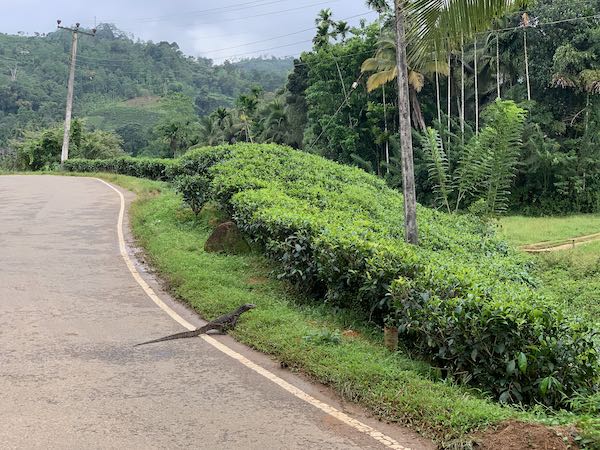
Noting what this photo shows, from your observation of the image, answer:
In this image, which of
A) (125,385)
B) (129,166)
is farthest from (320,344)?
(129,166)

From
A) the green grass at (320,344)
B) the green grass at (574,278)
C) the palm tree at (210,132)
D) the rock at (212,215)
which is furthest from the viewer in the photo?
the palm tree at (210,132)

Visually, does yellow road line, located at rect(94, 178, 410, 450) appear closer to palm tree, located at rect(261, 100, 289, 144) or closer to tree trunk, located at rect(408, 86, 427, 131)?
tree trunk, located at rect(408, 86, 427, 131)

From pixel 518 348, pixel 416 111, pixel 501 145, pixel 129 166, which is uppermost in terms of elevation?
pixel 416 111

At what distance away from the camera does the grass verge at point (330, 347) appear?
4512mm

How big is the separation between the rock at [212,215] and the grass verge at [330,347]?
148 cm

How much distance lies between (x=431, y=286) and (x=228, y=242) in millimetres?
5579

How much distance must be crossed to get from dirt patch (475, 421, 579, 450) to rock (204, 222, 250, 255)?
23.1ft

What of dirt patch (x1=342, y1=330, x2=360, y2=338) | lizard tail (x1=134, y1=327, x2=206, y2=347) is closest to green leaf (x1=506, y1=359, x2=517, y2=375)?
dirt patch (x1=342, y1=330, x2=360, y2=338)

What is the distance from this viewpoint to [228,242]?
1087 centimetres

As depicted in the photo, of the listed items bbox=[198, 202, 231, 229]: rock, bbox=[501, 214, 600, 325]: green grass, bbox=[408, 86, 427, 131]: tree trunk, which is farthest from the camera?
bbox=[408, 86, 427, 131]: tree trunk

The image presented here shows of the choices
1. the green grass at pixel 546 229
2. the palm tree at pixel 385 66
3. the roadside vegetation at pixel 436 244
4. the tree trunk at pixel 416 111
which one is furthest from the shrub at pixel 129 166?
the tree trunk at pixel 416 111

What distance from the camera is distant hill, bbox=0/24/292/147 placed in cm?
7700

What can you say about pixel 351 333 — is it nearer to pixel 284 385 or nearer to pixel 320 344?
pixel 320 344

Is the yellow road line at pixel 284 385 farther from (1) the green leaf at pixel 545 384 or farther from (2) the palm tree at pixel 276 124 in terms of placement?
(2) the palm tree at pixel 276 124
